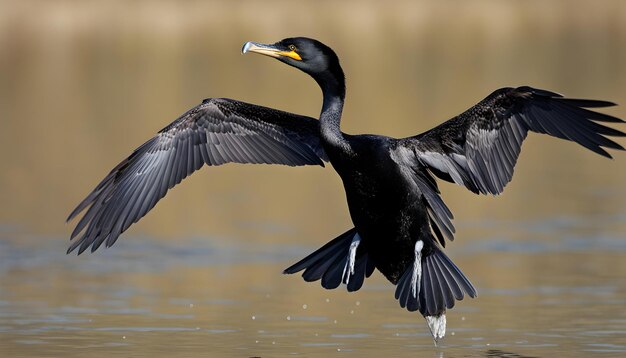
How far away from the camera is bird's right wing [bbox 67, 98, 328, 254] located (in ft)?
32.3

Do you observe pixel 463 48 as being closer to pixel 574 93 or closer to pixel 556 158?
pixel 574 93

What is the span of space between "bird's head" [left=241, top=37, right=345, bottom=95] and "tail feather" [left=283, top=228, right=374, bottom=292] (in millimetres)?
1009

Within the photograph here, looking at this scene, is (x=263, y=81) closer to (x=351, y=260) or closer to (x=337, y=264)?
(x=337, y=264)

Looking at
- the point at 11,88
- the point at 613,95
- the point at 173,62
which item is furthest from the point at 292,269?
the point at 173,62

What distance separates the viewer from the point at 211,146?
1029cm

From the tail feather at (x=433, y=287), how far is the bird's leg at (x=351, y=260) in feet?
1.14

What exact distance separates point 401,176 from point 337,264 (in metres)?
0.83

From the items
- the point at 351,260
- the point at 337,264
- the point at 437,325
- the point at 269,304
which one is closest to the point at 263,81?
the point at 269,304

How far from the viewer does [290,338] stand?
9.25m

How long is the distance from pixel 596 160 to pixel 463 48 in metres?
16.8

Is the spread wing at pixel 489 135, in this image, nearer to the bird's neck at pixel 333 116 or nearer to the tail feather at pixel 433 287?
the bird's neck at pixel 333 116

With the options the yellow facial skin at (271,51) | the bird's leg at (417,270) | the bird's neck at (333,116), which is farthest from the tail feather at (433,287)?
the yellow facial skin at (271,51)

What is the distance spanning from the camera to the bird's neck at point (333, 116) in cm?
923

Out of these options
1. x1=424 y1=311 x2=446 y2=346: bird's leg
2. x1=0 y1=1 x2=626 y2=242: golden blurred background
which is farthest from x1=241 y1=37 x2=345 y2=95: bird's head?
x1=0 y1=1 x2=626 y2=242: golden blurred background
